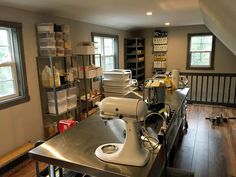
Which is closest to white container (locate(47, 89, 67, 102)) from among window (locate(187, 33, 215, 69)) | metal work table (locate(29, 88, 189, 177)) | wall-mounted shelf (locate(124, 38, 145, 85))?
metal work table (locate(29, 88, 189, 177))

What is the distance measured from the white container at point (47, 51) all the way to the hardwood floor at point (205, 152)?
162cm

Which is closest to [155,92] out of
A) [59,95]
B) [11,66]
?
[59,95]

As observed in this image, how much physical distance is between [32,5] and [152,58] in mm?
4580

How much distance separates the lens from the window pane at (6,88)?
273cm

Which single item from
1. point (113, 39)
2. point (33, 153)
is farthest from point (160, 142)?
point (113, 39)

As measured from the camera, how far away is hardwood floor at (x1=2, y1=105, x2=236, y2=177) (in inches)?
102

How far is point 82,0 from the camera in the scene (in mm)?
2492

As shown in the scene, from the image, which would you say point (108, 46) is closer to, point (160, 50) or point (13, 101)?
point (160, 50)

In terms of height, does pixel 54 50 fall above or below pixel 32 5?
below

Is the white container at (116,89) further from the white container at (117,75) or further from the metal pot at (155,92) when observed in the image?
the metal pot at (155,92)

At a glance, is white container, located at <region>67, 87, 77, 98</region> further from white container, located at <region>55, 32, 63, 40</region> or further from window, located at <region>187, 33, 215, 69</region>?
window, located at <region>187, 33, 215, 69</region>

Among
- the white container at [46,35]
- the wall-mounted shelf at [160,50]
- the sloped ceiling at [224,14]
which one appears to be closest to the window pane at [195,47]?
the wall-mounted shelf at [160,50]

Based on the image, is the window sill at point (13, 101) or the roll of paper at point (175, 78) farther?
the roll of paper at point (175, 78)

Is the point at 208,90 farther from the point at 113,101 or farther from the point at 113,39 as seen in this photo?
the point at 113,101
